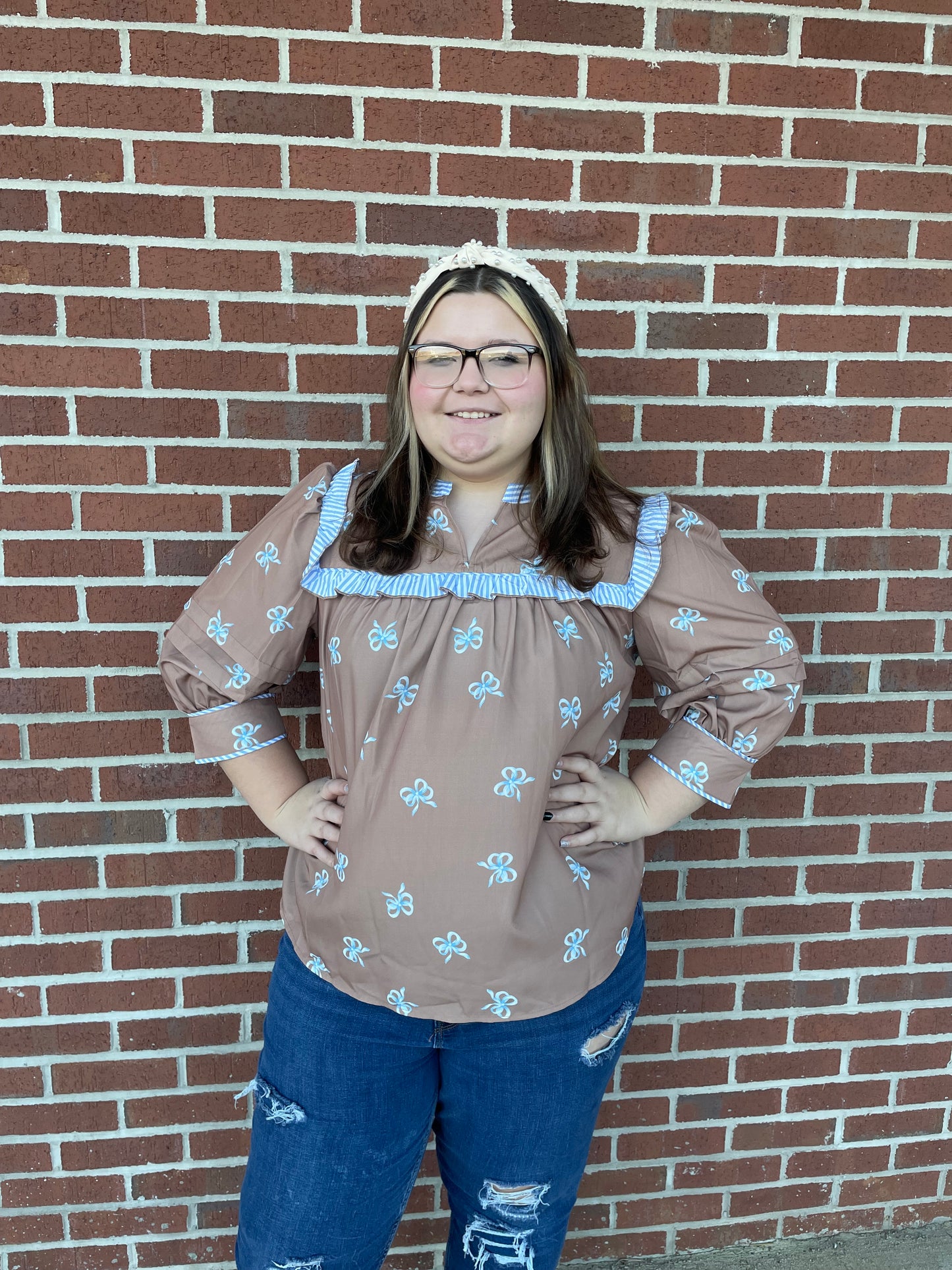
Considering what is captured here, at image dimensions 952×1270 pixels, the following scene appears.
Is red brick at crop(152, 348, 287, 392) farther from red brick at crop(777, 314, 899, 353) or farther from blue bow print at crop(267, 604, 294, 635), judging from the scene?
red brick at crop(777, 314, 899, 353)

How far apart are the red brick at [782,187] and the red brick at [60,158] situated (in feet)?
4.36

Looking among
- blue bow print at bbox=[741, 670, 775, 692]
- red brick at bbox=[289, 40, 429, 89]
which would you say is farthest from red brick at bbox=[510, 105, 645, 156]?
blue bow print at bbox=[741, 670, 775, 692]

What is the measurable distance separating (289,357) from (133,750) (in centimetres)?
96

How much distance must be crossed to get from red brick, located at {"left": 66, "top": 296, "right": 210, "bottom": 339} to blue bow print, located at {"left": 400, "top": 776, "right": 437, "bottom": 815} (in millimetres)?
1123

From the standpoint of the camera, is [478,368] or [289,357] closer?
[478,368]

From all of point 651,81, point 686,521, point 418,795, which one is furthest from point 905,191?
point 418,795

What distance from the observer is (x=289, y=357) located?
2.11 metres

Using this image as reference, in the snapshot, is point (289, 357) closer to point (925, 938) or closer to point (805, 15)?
point (805, 15)

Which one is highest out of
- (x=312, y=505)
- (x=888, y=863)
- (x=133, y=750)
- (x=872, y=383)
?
(x=872, y=383)

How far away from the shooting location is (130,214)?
6.63 feet

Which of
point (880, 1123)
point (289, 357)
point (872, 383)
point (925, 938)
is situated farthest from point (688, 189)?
point (880, 1123)

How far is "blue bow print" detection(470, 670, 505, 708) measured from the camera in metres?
1.63

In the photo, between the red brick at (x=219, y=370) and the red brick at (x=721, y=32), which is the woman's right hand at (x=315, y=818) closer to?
the red brick at (x=219, y=370)

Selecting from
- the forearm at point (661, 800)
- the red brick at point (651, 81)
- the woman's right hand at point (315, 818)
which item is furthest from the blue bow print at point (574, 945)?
the red brick at point (651, 81)
